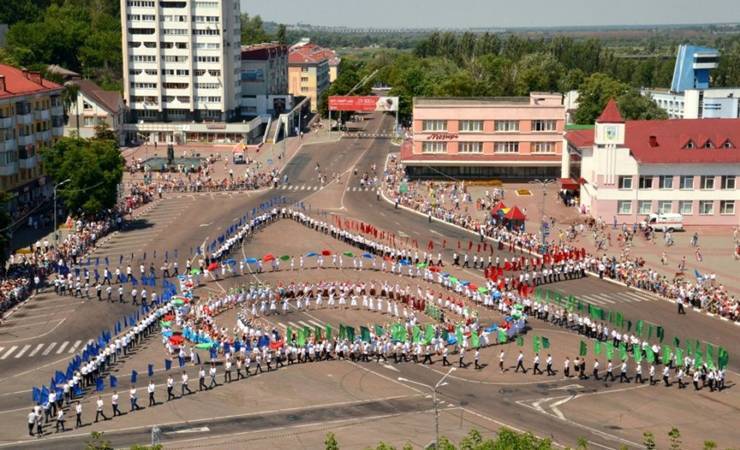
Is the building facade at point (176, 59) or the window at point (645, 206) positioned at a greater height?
the building facade at point (176, 59)

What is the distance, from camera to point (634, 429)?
5078cm

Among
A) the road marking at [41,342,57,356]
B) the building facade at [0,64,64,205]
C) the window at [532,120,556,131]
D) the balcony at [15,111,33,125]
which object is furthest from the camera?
the window at [532,120,556,131]

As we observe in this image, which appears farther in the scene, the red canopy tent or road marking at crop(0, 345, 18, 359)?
the red canopy tent

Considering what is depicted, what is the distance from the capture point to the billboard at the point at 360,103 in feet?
537

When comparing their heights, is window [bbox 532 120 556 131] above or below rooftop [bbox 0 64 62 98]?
below

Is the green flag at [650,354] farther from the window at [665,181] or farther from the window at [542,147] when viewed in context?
the window at [542,147]

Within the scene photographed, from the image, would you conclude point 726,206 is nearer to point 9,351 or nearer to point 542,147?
point 542,147

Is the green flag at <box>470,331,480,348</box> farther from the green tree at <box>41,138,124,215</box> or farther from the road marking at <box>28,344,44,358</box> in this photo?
the green tree at <box>41,138,124,215</box>

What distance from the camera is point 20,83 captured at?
106 metres

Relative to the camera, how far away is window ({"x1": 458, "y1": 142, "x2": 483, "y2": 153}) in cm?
12669

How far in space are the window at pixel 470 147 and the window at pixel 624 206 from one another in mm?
27250

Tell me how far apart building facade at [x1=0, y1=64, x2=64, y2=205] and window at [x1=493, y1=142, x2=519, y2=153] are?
4797 cm

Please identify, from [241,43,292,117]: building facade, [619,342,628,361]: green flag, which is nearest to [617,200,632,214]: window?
[619,342,628,361]: green flag

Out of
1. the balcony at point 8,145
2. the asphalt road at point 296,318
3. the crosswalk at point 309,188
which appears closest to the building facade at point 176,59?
the asphalt road at point 296,318
